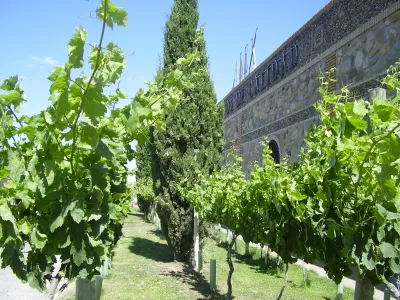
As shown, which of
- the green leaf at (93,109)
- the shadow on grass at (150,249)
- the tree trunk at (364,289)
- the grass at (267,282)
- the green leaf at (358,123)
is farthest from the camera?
the shadow on grass at (150,249)

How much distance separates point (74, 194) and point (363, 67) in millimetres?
6268

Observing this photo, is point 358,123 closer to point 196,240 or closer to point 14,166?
point 14,166

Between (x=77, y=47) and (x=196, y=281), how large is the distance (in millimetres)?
6980

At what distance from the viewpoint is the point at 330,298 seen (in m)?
6.39

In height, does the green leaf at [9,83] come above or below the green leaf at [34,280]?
above

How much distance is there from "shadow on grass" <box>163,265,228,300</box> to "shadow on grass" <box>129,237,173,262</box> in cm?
120

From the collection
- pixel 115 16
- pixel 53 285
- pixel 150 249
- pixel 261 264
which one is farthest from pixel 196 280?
pixel 115 16

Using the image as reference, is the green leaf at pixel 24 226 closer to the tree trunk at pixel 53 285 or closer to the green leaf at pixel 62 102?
the tree trunk at pixel 53 285

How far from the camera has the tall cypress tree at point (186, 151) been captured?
9.08m

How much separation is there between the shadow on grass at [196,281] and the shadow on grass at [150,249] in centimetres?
120

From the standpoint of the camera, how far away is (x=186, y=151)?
361 inches

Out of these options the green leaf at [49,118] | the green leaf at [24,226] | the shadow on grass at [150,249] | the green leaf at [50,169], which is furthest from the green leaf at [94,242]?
the shadow on grass at [150,249]

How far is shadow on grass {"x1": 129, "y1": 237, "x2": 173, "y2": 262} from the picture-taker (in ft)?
33.4

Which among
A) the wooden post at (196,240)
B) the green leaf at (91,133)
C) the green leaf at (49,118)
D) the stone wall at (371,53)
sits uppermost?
the stone wall at (371,53)
